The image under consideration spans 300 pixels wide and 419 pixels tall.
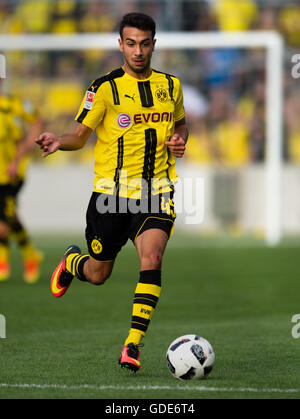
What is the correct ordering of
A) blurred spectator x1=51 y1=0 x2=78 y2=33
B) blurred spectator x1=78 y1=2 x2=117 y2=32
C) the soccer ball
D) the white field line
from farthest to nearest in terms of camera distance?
blurred spectator x1=51 y1=0 x2=78 y2=33 → blurred spectator x1=78 y1=2 x2=117 y2=32 → the soccer ball → the white field line

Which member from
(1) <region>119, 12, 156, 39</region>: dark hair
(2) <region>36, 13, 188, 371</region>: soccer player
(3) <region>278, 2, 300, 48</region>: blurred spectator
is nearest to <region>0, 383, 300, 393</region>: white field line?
(2) <region>36, 13, 188, 371</region>: soccer player

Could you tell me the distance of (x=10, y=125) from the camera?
10.9 m

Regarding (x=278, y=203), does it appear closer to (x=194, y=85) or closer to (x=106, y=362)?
(x=194, y=85)

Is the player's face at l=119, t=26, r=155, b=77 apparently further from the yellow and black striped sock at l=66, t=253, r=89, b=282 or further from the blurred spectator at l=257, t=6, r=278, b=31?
the blurred spectator at l=257, t=6, r=278, b=31

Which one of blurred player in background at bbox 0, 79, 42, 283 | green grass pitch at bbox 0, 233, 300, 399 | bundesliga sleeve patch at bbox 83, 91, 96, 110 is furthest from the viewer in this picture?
blurred player in background at bbox 0, 79, 42, 283

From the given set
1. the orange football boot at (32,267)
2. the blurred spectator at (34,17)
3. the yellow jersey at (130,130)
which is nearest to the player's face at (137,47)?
the yellow jersey at (130,130)

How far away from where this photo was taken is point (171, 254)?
14.6 metres

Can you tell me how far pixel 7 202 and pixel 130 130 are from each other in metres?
5.03

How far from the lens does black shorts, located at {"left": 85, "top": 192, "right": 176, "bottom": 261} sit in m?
6.06

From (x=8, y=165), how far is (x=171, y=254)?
4440 mm

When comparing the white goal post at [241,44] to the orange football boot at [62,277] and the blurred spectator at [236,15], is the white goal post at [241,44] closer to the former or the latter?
the blurred spectator at [236,15]

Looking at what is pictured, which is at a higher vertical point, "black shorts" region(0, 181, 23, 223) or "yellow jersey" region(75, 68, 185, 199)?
"yellow jersey" region(75, 68, 185, 199)

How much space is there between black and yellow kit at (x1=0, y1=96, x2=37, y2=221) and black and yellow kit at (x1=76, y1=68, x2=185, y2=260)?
4769 mm

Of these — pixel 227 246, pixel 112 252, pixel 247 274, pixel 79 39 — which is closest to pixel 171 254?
pixel 227 246
